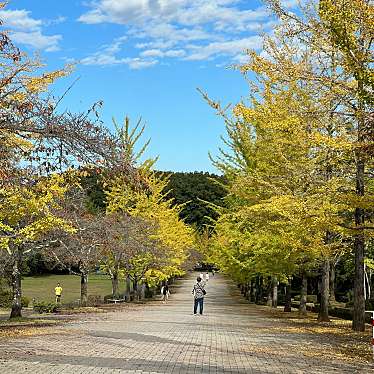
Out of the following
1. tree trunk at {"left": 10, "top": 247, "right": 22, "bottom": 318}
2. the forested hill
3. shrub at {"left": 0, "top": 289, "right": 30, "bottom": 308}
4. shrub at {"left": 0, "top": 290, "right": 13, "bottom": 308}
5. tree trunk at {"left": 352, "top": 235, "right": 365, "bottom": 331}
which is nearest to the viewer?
tree trunk at {"left": 352, "top": 235, "right": 365, "bottom": 331}

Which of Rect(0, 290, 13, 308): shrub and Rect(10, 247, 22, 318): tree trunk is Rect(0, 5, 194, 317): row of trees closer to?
Rect(10, 247, 22, 318): tree trunk

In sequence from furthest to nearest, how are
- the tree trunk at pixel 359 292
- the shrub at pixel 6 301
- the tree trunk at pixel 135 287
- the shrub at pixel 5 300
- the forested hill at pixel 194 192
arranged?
the forested hill at pixel 194 192 → the tree trunk at pixel 135 287 → the shrub at pixel 5 300 → the shrub at pixel 6 301 → the tree trunk at pixel 359 292

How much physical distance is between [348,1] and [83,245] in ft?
57.6

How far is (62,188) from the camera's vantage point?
56.9 feet

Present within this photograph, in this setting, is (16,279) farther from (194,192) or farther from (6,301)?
(194,192)

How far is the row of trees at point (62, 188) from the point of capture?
28.0ft

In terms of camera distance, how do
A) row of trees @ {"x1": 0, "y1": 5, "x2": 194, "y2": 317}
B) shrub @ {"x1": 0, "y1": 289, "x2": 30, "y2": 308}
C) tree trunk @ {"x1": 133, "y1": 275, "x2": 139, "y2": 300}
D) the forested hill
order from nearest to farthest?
row of trees @ {"x1": 0, "y1": 5, "x2": 194, "y2": 317}
shrub @ {"x1": 0, "y1": 289, "x2": 30, "y2": 308}
tree trunk @ {"x1": 133, "y1": 275, "x2": 139, "y2": 300}
the forested hill

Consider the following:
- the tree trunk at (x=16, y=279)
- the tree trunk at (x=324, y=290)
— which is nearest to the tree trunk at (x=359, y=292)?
the tree trunk at (x=324, y=290)

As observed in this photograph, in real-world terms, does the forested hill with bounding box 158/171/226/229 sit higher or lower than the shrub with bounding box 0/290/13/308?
higher

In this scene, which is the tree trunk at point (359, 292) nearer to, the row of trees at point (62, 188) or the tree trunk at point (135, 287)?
the row of trees at point (62, 188)

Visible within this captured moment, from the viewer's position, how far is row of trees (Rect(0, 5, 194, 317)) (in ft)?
28.0

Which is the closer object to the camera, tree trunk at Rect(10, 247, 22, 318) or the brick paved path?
the brick paved path

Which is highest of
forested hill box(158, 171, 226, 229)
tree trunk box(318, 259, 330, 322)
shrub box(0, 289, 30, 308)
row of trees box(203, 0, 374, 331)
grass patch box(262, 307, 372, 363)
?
forested hill box(158, 171, 226, 229)

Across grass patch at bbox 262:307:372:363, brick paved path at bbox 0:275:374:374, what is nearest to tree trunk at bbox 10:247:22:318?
brick paved path at bbox 0:275:374:374
